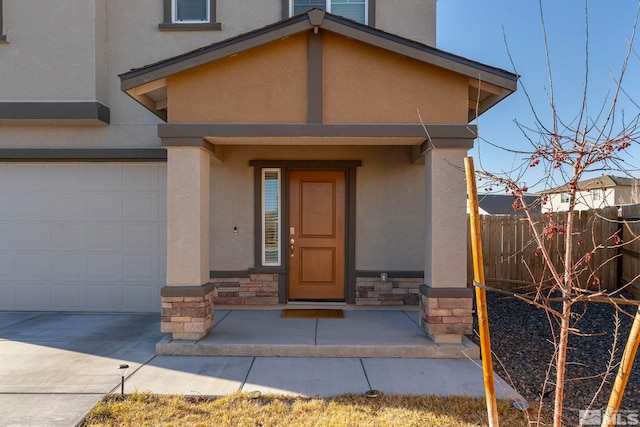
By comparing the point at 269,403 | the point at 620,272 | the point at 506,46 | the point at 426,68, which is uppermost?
the point at 426,68

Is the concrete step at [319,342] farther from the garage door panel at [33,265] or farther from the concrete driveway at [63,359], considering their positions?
the garage door panel at [33,265]

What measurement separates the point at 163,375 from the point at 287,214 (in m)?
→ 3.38

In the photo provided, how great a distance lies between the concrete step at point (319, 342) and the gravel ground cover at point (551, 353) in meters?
0.62

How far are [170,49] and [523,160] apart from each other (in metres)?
6.44

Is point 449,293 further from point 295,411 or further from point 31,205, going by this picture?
point 31,205

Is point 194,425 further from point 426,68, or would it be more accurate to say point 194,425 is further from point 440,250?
point 426,68

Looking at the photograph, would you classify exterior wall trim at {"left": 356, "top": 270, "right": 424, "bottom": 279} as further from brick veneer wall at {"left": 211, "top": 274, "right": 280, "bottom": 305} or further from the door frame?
brick veneer wall at {"left": 211, "top": 274, "right": 280, "bottom": 305}

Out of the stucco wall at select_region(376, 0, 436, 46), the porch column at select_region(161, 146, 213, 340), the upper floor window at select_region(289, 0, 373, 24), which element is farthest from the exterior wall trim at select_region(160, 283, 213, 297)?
the stucco wall at select_region(376, 0, 436, 46)

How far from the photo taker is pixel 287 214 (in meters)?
7.18

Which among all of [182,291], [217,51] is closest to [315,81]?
[217,51]

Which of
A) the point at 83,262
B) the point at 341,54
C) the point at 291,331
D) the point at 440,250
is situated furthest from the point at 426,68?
the point at 83,262

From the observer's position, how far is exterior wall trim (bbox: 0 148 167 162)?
23.4ft

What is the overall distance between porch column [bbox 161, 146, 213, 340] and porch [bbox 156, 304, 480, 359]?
0.87 ft

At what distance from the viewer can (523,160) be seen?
293 cm
